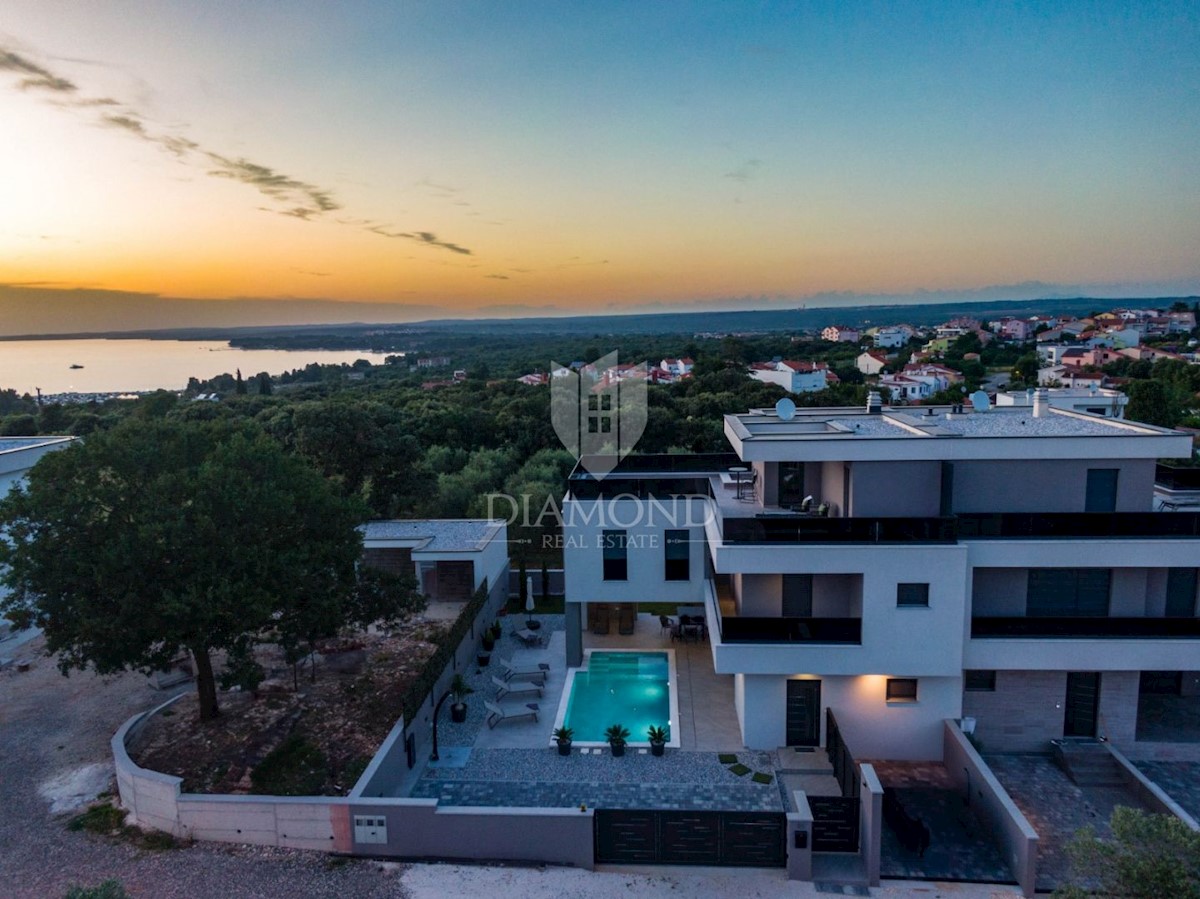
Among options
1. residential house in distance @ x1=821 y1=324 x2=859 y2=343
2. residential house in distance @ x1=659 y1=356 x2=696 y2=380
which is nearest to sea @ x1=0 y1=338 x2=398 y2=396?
residential house in distance @ x1=659 y1=356 x2=696 y2=380

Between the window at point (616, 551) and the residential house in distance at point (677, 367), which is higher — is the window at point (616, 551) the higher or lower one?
the lower one

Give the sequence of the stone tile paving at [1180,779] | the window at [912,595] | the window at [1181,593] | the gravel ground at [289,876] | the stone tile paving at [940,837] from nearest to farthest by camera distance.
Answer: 1. the gravel ground at [289,876]
2. the stone tile paving at [940,837]
3. the stone tile paving at [1180,779]
4. the window at [912,595]
5. the window at [1181,593]

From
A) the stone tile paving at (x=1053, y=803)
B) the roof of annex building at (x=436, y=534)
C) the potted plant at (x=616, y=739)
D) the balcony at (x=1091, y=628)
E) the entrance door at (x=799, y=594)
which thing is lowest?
the stone tile paving at (x=1053, y=803)

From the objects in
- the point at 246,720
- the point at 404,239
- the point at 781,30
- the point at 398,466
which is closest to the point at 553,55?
the point at 781,30

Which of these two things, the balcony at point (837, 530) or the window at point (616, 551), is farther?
the window at point (616, 551)

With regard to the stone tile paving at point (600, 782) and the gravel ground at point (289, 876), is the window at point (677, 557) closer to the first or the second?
the stone tile paving at point (600, 782)

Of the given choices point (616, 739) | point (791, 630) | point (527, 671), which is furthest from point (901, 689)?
point (527, 671)

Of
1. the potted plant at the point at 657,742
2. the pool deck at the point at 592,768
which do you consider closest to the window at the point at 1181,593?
the pool deck at the point at 592,768

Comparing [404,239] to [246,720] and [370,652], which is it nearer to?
[370,652]
